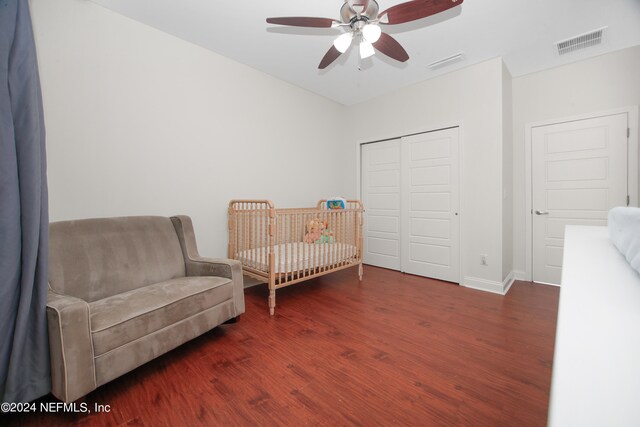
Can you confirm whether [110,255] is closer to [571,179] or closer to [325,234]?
[325,234]

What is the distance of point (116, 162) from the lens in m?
→ 2.21

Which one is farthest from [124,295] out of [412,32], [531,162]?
[531,162]

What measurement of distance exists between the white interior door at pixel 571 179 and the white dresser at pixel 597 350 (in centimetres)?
318

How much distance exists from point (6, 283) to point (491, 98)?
4069 millimetres

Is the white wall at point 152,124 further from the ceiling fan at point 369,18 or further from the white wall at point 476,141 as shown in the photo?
the white wall at point 476,141

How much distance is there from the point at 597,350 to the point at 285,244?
256cm

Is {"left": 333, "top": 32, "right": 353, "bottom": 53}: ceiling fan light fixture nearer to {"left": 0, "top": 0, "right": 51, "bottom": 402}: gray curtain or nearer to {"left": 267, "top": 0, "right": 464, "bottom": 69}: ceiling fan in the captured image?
{"left": 267, "top": 0, "right": 464, "bottom": 69}: ceiling fan

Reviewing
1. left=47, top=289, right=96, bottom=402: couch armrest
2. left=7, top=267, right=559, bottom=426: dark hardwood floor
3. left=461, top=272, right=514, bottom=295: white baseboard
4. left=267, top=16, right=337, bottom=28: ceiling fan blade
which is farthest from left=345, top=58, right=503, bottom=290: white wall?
left=47, top=289, right=96, bottom=402: couch armrest

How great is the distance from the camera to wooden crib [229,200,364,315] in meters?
2.46

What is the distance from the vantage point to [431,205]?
344 centimetres

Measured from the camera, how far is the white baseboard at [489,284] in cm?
289

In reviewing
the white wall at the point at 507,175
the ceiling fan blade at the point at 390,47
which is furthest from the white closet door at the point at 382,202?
the ceiling fan blade at the point at 390,47

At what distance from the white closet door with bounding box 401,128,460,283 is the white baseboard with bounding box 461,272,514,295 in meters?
0.14

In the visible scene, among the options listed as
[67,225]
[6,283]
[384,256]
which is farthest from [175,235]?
[384,256]
